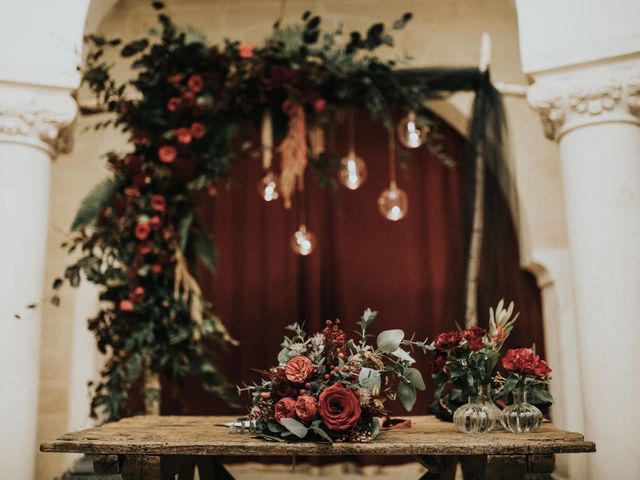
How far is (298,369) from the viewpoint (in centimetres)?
232

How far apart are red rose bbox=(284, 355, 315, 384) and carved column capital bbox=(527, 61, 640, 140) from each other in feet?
6.72

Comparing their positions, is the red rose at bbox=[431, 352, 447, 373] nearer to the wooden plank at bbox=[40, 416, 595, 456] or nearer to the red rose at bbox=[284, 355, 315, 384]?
the wooden plank at bbox=[40, 416, 595, 456]

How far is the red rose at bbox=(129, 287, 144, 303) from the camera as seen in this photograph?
357 centimetres

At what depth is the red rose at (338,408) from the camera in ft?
7.25

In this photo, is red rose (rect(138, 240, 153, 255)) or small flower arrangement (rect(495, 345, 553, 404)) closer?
small flower arrangement (rect(495, 345, 553, 404))

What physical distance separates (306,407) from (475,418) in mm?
642

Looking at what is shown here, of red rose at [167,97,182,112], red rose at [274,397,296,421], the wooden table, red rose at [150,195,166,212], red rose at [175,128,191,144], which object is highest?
red rose at [167,97,182,112]

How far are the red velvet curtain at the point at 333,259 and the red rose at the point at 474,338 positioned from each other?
2444 millimetres

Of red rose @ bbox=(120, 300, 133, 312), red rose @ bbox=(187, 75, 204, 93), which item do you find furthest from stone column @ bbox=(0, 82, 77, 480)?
red rose @ bbox=(187, 75, 204, 93)

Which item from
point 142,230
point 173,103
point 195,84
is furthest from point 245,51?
point 142,230

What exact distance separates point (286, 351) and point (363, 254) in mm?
2759

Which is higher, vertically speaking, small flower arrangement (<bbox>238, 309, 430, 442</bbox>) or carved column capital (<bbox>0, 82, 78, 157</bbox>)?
carved column capital (<bbox>0, 82, 78, 157</bbox>)

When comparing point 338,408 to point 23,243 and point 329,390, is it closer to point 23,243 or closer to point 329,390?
point 329,390

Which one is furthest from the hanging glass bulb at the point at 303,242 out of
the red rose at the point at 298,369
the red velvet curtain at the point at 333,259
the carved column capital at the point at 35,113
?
the red rose at the point at 298,369
